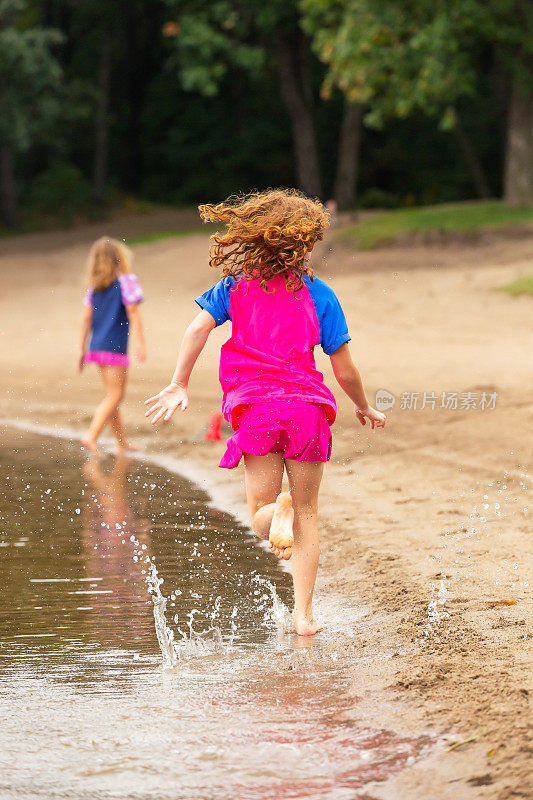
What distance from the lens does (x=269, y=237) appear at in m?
4.44

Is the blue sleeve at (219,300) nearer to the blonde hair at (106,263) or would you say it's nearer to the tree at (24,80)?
the blonde hair at (106,263)

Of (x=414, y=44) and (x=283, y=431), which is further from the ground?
(x=414, y=44)

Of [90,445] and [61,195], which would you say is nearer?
[90,445]

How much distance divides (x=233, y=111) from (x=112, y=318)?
30.0 meters

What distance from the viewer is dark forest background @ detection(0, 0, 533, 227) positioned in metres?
23.5

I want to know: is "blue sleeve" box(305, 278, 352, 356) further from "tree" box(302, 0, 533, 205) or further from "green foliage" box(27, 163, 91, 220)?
"green foliage" box(27, 163, 91, 220)

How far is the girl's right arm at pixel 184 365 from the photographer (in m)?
4.55

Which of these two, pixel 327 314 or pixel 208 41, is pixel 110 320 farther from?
pixel 208 41

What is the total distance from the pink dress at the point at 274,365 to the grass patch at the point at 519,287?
1076 centimetres

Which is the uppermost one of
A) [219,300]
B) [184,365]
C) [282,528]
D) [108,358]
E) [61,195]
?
[219,300]

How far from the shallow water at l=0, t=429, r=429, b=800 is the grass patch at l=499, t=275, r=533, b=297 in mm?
8686
